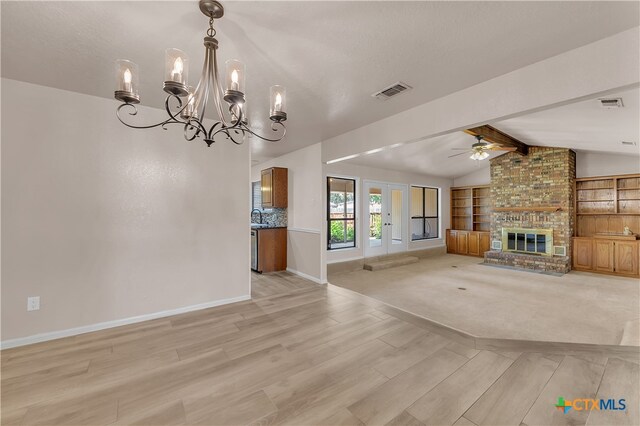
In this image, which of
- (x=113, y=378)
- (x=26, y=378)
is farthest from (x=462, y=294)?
(x=26, y=378)

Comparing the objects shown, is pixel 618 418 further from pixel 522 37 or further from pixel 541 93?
pixel 522 37

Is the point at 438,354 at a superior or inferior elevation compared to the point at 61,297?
inferior

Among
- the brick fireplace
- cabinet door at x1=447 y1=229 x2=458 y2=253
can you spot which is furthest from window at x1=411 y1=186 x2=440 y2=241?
the brick fireplace

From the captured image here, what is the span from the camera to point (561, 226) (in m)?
6.13

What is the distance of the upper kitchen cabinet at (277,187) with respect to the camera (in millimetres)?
5578

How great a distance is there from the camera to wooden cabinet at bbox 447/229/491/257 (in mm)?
7902

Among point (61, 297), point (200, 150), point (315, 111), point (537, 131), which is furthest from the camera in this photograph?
point (537, 131)

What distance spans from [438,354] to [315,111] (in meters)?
2.97

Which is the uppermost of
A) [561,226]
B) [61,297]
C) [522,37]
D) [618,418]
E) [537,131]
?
[537,131]

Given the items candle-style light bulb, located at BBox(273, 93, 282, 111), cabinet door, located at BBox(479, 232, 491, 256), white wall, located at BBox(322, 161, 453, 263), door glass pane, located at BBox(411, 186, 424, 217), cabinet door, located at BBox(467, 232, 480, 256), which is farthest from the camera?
door glass pane, located at BBox(411, 186, 424, 217)

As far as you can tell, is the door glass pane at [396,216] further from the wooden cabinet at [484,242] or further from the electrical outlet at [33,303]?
the electrical outlet at [33,303]

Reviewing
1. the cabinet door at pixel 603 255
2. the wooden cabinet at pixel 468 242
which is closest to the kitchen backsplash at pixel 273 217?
the wooden cabinet at pixel 468 242

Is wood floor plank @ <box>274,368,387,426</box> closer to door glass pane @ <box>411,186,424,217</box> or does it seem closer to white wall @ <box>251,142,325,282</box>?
white wall @ <box>251,142,325,282</box>

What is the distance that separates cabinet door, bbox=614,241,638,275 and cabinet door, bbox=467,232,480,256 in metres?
2.87
